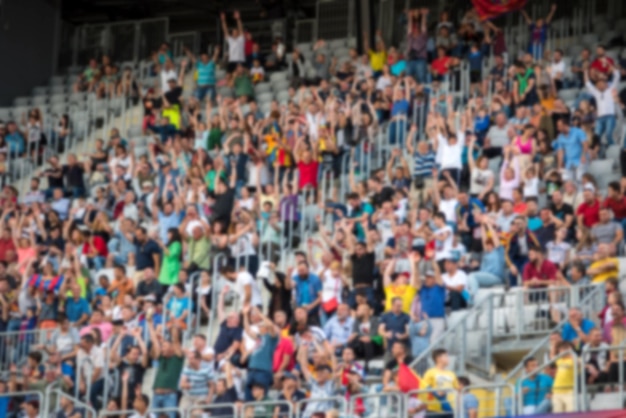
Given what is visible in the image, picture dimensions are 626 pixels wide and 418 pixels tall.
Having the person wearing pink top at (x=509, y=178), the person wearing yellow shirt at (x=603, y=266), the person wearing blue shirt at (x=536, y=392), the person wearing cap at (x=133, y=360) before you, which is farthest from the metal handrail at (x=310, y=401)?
the person wearing pink top at (x=509, y=178)

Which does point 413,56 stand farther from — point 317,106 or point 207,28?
point 207,28

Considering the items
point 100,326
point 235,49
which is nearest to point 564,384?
point 100,326

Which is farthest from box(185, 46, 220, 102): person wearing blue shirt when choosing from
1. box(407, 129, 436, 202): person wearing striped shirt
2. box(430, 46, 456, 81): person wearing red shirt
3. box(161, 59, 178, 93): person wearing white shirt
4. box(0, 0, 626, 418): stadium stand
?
box(407, 129, 436, 202): person wearing striped shirt

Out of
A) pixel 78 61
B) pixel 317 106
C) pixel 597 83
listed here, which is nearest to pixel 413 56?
pixel 317 106

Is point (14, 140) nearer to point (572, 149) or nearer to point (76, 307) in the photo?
point (76, 307)

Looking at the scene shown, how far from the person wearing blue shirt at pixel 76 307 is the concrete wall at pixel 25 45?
385 inches

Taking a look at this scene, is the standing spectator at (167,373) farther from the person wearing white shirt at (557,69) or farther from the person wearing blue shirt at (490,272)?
the person wearing white shirt at (557,69)

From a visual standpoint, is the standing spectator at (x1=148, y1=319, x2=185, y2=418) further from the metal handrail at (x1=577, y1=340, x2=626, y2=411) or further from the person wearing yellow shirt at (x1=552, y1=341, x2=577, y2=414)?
the metal handrail at (x1=577, y1=340, x2=626, y2=411)

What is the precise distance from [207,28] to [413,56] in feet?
31.7

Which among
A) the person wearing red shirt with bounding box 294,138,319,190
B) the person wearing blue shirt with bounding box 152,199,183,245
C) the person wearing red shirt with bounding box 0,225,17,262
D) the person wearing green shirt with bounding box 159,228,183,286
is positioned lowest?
the person wearing green shirt with bounding box 159,228,183,286

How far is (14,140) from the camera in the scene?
1166 inches

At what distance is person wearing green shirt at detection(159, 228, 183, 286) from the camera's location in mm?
23469

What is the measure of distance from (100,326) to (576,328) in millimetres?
7092

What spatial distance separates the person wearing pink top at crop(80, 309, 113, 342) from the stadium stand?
2.0 inches
